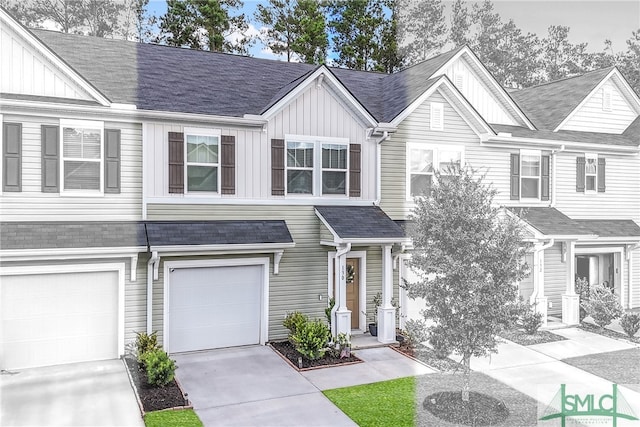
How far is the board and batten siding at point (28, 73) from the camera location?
9.80 meters

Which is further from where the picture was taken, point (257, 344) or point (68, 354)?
point (257, 344)

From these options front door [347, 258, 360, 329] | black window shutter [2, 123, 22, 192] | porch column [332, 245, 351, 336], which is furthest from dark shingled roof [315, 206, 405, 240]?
black window shutter [2, 123, 22, 192]

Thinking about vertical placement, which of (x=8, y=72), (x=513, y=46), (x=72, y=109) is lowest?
(x=72, y=109)

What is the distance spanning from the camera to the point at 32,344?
32.7 feet

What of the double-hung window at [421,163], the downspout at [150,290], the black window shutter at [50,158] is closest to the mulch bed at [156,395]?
the downspout at [150,290]

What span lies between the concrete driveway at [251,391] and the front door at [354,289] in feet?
8.40

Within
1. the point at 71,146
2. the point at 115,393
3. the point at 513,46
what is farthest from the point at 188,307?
the point at 513,46

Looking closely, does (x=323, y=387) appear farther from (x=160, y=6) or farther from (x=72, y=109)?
(x=160, y=6)

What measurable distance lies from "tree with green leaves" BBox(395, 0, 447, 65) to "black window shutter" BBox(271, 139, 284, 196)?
455 cm

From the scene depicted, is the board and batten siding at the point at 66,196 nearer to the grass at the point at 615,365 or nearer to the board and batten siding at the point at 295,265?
the board and batten siding at the point at 295,265

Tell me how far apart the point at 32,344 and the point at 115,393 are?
2.54 metres

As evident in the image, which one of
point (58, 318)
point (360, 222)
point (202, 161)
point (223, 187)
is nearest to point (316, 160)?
point (360, 222)

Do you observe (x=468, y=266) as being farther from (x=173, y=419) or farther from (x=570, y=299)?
(x=570, y=299)

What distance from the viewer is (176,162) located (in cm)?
1110
